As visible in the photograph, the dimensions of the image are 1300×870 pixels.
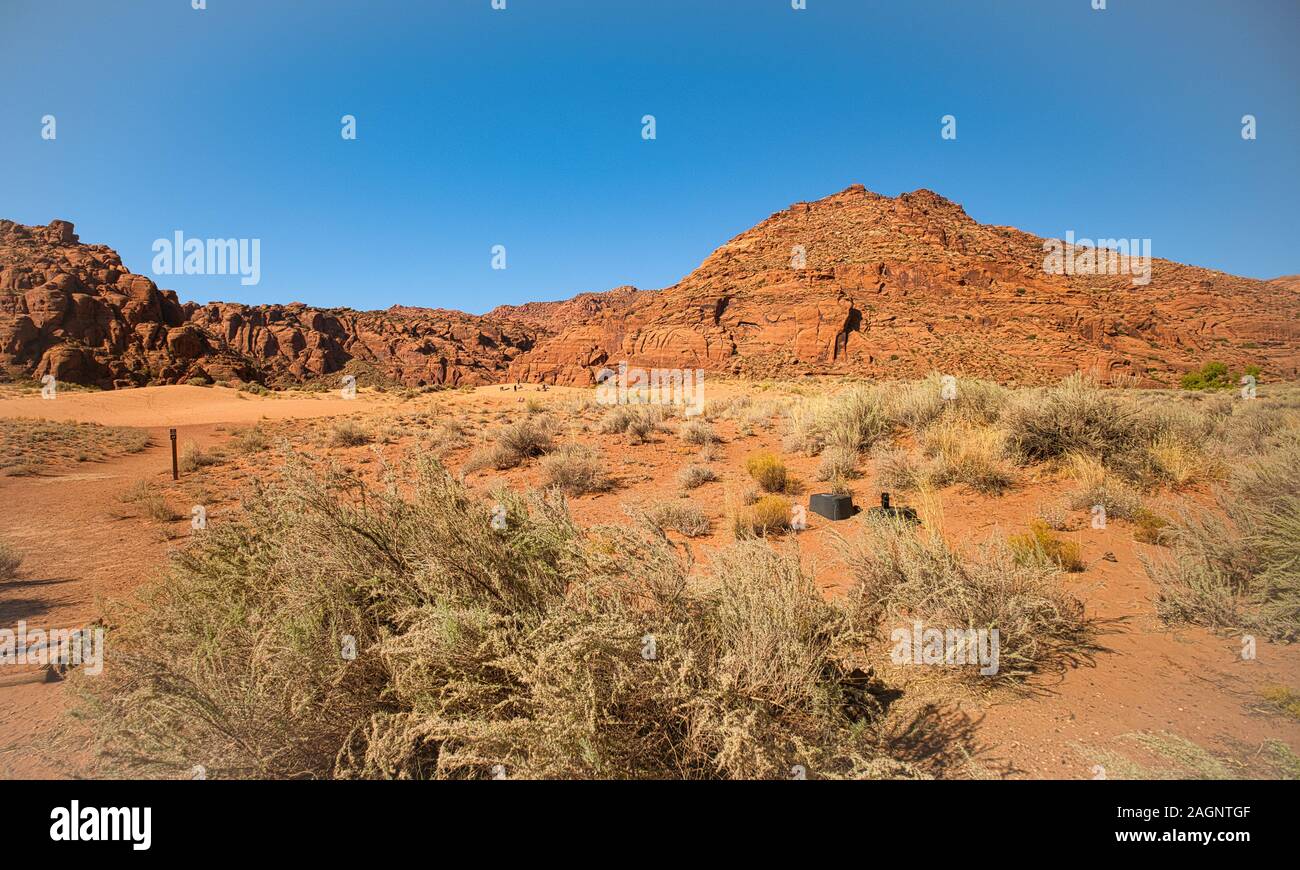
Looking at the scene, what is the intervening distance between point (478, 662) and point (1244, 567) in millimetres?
5434

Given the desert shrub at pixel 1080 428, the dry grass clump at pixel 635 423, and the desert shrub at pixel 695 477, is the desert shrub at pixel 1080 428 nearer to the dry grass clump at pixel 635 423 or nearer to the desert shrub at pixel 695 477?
the desert shrub at pixel 695 477

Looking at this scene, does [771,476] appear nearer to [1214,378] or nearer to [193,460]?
[193,460]

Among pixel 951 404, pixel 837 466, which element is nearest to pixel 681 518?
pixel 837 466

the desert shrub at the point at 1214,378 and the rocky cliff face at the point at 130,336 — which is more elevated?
the rocky cliff face at the point at 130,336

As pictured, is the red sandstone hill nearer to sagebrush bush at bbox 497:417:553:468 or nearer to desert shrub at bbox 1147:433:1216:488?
desert shrub at bbox 1147:433:1216:488

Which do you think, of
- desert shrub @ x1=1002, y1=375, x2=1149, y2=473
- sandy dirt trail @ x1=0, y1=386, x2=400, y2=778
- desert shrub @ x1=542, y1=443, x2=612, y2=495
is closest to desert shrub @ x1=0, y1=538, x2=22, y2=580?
sandy dirt trail @ x1=0, y1=386, x2=400, y2=778

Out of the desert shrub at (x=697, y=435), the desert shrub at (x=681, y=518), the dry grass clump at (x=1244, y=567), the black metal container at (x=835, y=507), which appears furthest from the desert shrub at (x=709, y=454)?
the dry grass clump at (x=1244, y=567)

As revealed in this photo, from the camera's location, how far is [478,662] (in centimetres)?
231

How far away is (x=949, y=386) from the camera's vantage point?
33.8ft

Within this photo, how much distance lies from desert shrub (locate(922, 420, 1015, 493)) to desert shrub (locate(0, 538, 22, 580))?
1151cm

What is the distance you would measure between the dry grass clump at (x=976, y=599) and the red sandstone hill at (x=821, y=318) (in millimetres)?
44144

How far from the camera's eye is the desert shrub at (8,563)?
5.99 m

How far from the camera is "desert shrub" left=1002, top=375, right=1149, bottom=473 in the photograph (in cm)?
712
